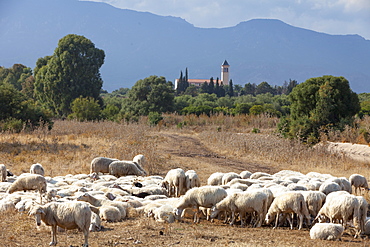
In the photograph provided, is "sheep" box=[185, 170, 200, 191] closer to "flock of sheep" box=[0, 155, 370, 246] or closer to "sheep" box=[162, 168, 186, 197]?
"flock of sheep" box=[0, 155, 370, 246]

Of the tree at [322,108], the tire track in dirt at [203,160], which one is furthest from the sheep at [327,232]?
the tree at [322,108]

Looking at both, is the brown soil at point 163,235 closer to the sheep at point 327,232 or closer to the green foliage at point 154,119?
the sheep at point 327,232

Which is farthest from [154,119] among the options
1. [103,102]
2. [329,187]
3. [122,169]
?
[329,187]

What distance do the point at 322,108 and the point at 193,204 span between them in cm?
1653

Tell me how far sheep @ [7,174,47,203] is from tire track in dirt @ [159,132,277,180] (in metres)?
7.81

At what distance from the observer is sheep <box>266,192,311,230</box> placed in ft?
33.5

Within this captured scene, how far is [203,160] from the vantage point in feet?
72.9

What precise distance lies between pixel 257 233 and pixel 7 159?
1385 centimetres

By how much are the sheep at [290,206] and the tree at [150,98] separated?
134ft

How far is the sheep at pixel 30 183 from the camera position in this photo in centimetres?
1207

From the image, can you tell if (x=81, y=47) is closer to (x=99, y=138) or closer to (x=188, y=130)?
(x=188, y=130)

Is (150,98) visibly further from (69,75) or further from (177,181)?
Result: (177,181)

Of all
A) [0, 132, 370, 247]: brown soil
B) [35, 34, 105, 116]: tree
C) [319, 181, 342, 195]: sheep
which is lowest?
[0, 132, 370, 247]: brown soil

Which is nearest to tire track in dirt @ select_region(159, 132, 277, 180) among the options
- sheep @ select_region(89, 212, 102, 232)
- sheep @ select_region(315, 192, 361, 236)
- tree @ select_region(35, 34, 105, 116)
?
sheep @ select_region(315, 192, 361, 236)
